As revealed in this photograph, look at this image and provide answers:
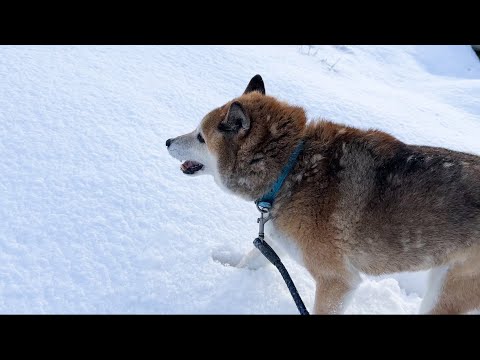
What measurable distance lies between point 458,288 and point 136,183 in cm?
248

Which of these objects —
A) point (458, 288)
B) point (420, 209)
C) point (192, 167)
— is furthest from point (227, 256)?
point (458, 288)

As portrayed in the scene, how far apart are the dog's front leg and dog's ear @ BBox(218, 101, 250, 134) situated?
114 cm

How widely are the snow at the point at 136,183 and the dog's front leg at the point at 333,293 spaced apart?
0.91ft

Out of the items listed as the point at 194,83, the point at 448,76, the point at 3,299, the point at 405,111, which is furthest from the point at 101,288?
the point at 448,76

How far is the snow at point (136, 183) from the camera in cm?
253

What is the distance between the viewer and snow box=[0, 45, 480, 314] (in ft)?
8.31

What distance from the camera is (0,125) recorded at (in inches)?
137

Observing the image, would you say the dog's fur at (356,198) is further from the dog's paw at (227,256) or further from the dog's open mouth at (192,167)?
the dog's paw at (227,256)

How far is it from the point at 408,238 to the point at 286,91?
10.4 ft

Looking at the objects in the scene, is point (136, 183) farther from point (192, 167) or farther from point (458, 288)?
point (458, 288)

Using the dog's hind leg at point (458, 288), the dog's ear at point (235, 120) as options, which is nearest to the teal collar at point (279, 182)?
the dog's ear at point (235, 120)

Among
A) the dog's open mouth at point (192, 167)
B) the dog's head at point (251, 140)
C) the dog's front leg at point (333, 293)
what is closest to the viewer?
the dog's front leg at point (333, 293)

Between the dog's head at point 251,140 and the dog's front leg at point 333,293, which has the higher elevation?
the dog's head at point 251,140

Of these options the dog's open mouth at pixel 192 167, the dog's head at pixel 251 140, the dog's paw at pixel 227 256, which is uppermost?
the dog's head at pixel 251 140
